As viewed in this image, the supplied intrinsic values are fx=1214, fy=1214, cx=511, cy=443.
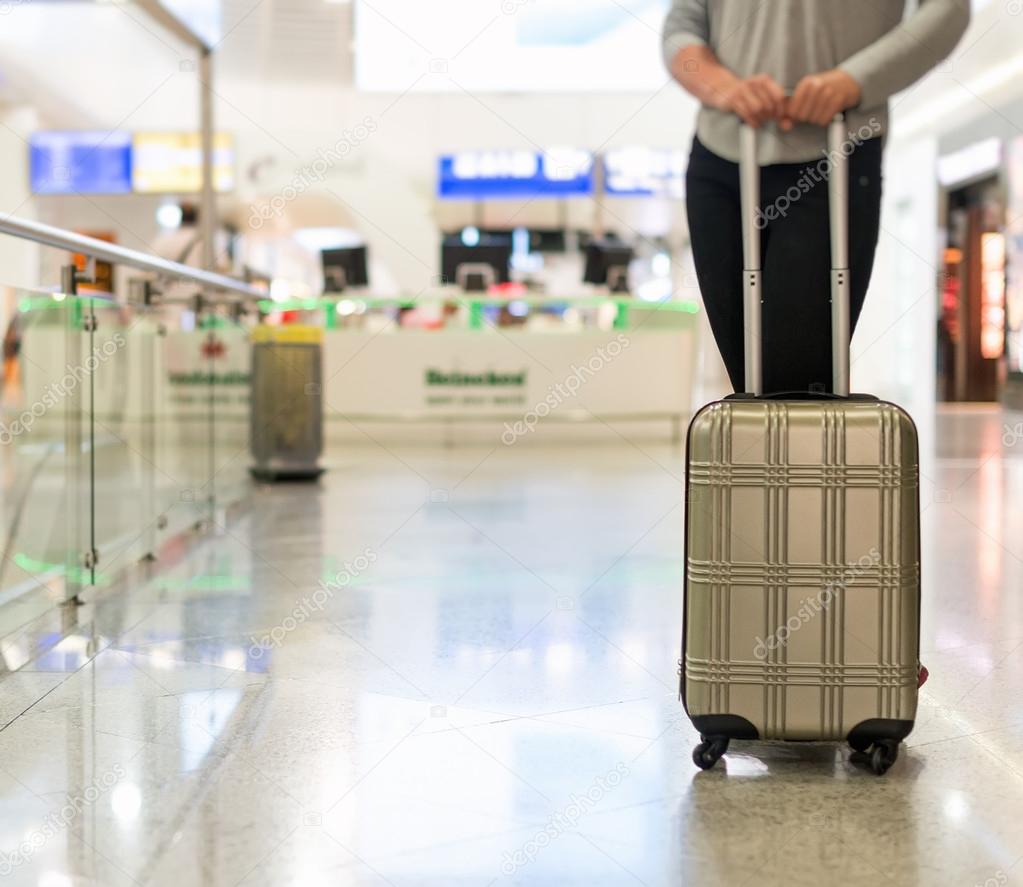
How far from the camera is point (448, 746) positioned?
1.65 metres

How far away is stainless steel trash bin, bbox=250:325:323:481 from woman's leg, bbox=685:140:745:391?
3979mm

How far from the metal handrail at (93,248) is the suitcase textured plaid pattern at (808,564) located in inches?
50.1

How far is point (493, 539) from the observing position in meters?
3.72

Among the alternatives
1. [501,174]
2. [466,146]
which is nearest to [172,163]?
[466,146]

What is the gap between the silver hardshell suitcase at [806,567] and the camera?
148 centimetres

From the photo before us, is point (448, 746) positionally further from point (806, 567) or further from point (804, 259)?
point (804, 259)

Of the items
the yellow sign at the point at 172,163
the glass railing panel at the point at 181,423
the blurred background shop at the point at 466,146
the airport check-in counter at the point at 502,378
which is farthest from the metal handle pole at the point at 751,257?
the yellow sign at the point at 172,163

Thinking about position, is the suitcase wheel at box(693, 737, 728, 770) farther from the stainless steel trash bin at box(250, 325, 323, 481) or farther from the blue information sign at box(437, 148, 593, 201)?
the blue information sign at box(437, 148, 593, 201)

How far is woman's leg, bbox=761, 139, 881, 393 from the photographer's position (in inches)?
67.1

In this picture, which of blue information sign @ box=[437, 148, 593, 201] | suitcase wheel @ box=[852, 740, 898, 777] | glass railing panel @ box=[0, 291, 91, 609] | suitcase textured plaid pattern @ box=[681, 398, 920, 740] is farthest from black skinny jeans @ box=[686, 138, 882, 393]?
blue information sign @ box=[437, 148, 593, 201]

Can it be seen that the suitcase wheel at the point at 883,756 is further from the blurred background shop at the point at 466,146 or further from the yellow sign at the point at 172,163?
the yellow sign at the point at 172,163

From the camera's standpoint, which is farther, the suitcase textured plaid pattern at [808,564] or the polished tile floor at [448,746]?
the suitcase textured plaid pattern at [808,564]

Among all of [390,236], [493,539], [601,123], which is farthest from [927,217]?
[493,539]

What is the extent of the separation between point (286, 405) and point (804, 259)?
4152 mm
